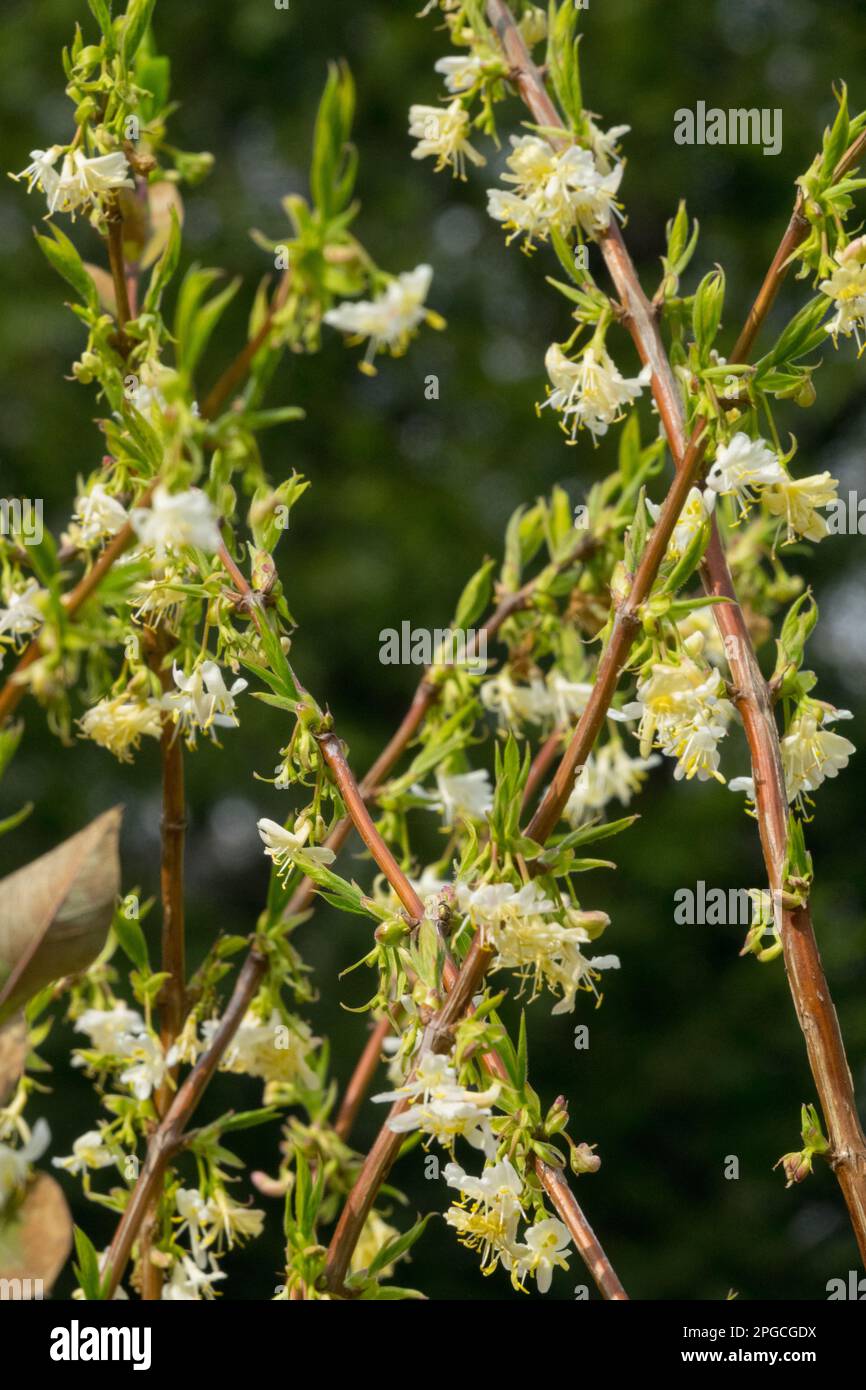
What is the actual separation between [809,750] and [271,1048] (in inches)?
12.7

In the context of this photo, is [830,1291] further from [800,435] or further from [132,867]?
[800,435]

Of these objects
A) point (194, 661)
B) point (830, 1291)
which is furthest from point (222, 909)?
point (194, 661)

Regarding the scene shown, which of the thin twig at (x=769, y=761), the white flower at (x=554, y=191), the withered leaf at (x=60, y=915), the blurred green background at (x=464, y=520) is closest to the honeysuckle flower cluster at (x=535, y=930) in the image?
the thin twig at (x=769, y=761)

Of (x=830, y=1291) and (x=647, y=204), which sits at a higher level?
(x=647, y=204)

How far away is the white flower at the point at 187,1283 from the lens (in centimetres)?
73

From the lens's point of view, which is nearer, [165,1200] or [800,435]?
[165,1200]

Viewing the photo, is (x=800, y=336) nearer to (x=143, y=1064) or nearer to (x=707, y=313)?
(x=707, y=313)

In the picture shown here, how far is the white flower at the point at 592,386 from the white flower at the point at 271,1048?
34 centimetres

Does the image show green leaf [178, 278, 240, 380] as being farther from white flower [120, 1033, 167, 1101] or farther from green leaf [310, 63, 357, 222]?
white flower [120, 1033, 167, 1101]

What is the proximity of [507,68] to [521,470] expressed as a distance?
100.0 inches

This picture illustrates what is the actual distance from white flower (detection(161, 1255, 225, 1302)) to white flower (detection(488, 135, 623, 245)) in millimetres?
529

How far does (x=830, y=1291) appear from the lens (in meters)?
0.96

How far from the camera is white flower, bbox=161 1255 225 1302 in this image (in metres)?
0.73

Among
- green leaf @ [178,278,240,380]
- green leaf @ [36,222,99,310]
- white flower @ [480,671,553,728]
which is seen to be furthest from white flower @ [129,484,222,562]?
white flower @ [480,671,553,728]
